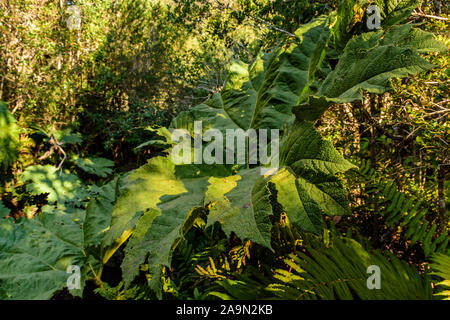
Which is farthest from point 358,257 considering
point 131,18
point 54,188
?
point 131,18

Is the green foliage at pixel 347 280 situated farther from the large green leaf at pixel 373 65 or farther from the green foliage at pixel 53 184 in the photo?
the green foliage at pixel 53 184

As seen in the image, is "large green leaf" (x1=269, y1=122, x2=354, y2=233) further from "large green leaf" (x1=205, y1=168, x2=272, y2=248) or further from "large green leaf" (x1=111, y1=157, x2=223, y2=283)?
"large green leaf" (x1=111, y1=157, x2=223, y2=283)

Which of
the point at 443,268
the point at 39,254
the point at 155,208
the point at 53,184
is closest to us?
the point at 155,208

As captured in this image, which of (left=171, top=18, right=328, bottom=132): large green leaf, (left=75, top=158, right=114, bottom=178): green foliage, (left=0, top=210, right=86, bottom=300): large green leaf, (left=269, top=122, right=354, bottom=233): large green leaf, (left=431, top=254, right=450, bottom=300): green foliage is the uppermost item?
(left=171, top=18, right=328, bottom=132): large green leaf

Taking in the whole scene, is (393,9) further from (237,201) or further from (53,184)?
(53,184)

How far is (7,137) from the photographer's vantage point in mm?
3441

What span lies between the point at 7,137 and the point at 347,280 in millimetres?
4181

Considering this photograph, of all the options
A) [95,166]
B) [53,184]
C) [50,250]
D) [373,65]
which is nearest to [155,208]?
[373,65]

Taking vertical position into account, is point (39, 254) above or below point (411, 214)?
below

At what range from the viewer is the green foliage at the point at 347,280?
880mm

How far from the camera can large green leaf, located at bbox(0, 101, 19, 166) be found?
3355mm

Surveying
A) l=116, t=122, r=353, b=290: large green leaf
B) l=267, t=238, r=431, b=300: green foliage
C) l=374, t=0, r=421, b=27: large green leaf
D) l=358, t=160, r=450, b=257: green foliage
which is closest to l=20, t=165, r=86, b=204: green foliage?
l=116, t=122, r=353, b=290: large green leaf

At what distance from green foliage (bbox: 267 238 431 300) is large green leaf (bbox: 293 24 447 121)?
0.58 m

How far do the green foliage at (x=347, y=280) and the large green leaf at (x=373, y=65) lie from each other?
1.89 feet
